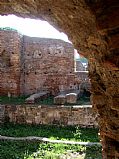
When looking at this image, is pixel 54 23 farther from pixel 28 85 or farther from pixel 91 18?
pixel 28 85

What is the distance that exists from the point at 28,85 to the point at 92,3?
14.4 metres

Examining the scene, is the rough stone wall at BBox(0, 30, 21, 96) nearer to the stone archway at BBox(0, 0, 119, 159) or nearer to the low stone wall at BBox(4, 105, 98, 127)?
the low stone wall at BBox(4, 105, 98, 127)

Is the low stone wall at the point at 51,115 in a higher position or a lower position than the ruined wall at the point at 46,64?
lower

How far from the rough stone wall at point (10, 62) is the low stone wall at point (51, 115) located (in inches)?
131

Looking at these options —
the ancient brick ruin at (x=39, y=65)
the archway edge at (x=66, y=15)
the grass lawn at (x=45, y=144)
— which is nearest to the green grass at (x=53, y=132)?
the grass lawn at (x=45, y=144)

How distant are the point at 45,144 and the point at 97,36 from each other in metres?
7.58

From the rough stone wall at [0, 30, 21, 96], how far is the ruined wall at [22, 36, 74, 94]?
1.59ft

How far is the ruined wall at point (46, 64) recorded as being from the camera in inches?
672

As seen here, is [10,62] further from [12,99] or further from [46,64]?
[12,99]

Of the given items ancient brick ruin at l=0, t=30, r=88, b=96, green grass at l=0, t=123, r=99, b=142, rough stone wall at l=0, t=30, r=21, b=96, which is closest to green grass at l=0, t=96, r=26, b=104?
rough stone wall at l=0, t=30, r=21, b=96

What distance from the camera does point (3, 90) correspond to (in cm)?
1655

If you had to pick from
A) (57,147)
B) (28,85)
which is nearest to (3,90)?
(28,85)

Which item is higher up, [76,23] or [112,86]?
[76,23]

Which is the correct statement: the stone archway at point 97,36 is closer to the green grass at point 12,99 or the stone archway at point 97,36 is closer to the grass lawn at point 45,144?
the grass lawn at point 45,144
